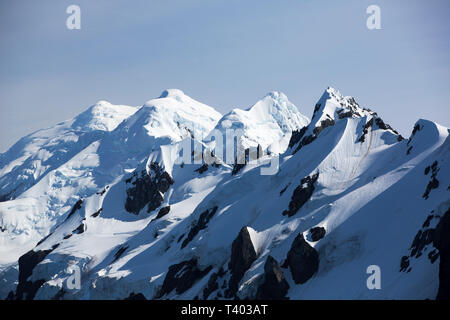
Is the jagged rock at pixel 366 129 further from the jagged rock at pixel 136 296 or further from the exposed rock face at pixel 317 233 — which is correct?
→ the jagged rock at pixel 136 296

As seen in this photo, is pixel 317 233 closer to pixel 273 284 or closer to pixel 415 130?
pixel 273 284

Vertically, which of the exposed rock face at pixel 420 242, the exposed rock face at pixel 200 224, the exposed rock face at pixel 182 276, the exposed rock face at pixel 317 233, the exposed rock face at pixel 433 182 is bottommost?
the exposed rock face at pixel 182 276

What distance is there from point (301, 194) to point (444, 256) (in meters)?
70.5

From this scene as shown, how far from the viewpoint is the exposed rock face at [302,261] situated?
5586 inches

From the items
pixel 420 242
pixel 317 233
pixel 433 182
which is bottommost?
pixel 317 233

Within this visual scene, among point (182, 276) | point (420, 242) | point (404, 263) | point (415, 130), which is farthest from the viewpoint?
point (182, 276)

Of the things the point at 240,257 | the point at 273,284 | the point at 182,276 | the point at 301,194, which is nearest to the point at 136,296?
the point at 182,276

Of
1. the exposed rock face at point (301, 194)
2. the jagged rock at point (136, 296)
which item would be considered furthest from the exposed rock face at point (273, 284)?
the jagged rock at point (136, 296)

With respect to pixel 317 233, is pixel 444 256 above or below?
above

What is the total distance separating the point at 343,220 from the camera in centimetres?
14938

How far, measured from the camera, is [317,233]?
484 feet

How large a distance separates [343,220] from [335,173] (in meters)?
24.0

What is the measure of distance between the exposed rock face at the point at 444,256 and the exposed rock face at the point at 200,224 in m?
96.1
